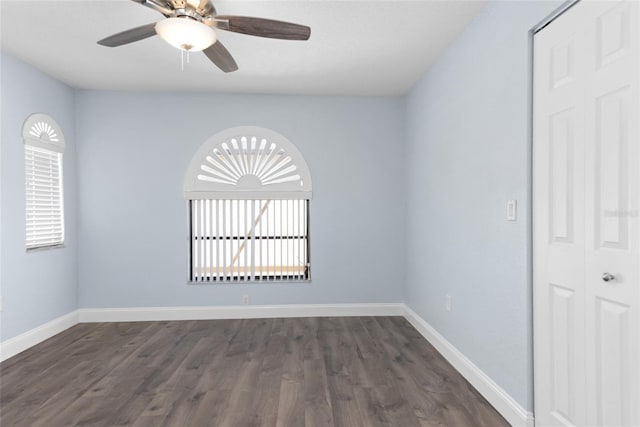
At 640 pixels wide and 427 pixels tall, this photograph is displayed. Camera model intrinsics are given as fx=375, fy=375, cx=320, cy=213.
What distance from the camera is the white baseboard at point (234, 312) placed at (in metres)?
4.16

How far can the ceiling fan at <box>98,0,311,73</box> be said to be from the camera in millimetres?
1964

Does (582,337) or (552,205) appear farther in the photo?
(552,205)

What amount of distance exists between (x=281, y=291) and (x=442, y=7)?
3169mm

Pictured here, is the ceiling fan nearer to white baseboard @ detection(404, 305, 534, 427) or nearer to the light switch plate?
the light switch plate

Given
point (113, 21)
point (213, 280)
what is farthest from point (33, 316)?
point (113, 21)

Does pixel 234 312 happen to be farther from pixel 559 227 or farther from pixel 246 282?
pixel 559 227

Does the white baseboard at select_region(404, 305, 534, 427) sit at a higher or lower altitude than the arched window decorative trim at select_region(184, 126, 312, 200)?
lower

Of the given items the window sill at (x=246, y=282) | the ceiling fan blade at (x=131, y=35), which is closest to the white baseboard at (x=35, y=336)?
the window sill at (x=246, y=282)

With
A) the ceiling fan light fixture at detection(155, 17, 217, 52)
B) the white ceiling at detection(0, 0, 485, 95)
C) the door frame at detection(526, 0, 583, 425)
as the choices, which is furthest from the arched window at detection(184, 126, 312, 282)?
the door frame at detection(526, 0, 583, 425)

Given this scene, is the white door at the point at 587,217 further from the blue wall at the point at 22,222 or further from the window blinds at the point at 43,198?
the window blinds at the point at 43,198

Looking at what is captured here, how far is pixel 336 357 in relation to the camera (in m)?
3.09

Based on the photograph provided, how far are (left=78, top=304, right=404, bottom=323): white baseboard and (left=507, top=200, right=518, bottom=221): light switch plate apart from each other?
243 cm

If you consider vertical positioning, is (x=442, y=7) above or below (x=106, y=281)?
above

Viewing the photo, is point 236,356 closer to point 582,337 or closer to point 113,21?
point 582,337
